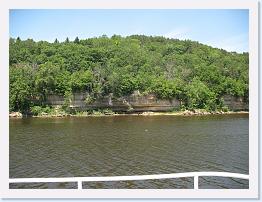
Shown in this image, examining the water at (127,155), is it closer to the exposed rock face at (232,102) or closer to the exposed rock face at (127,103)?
the exposed rock face at (232,102)

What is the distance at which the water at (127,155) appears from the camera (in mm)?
9453

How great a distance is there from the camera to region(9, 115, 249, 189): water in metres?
9.45

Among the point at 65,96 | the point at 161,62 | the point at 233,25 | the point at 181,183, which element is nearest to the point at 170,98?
the point at 161,62

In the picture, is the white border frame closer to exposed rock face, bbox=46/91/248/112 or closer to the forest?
the forest

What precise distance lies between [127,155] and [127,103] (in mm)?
23454
